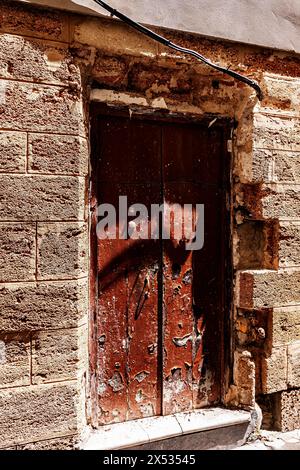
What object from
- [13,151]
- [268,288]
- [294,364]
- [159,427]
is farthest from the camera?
[294,364]

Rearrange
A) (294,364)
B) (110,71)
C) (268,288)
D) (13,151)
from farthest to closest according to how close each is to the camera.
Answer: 1. (294,364)
2. (268,288)
3. (110,71)
4. (13,151)

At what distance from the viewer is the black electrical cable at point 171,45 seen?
2543mm

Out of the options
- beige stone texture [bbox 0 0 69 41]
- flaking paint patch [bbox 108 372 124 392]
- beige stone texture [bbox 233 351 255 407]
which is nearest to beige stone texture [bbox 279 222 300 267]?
beige stone texture [bbox 233 351 255 407]

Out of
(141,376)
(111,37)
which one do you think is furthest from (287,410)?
(111,37)

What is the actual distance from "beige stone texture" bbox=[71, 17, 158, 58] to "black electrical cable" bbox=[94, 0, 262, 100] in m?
0.12

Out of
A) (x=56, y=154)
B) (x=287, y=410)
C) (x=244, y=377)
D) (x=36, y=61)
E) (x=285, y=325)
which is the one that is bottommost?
(x=287, y=410)

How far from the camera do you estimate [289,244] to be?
3244 millimetres

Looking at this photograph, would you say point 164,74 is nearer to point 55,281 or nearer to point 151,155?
point 151,155

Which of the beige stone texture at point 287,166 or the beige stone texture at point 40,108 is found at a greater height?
the beige stone texture at point 40,108

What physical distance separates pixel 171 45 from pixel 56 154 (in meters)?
1.07

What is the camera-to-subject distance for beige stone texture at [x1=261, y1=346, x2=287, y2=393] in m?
3.19

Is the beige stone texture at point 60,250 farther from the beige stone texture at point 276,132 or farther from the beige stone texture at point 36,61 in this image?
the beige stone texture at point 276,132

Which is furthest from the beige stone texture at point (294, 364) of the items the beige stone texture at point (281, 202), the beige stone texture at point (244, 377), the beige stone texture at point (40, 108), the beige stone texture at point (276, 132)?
the beige stone texture at point (40, 108)

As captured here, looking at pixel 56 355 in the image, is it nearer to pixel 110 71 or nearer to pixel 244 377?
pixel 244 377
